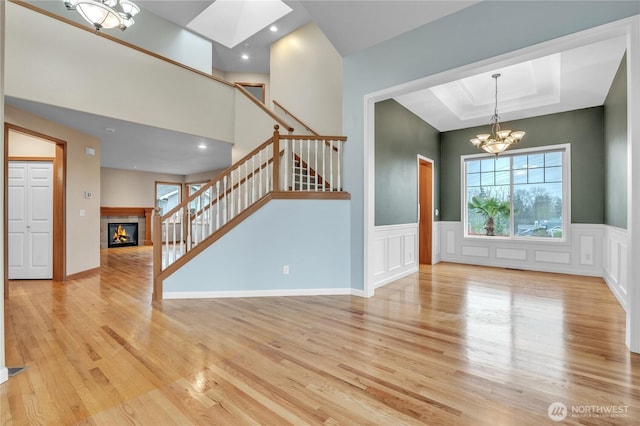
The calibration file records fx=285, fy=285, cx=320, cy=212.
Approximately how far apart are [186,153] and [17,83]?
140 inches

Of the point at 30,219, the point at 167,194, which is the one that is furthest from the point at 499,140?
the point at 167,194

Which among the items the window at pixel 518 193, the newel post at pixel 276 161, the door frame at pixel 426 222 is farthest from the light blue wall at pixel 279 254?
the window at pixel 518 193

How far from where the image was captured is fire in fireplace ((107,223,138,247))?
9.54m

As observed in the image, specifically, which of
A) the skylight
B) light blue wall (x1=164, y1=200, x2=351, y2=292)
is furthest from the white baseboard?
the skylight

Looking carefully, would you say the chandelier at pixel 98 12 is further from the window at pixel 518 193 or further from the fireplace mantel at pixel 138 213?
the fireplace mantel at pixel 138 213

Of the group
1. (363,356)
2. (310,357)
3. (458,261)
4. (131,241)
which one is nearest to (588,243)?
(458,261)

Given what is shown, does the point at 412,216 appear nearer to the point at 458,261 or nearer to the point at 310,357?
the point at 458,261

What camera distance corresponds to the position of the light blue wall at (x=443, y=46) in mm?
2461

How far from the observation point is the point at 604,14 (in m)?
2.35

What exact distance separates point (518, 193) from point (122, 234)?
38.3 feet

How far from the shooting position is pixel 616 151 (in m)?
4.05

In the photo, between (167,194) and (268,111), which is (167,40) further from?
(167,194)

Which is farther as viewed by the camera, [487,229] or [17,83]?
[487,229]

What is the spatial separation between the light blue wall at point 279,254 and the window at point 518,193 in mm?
4013
